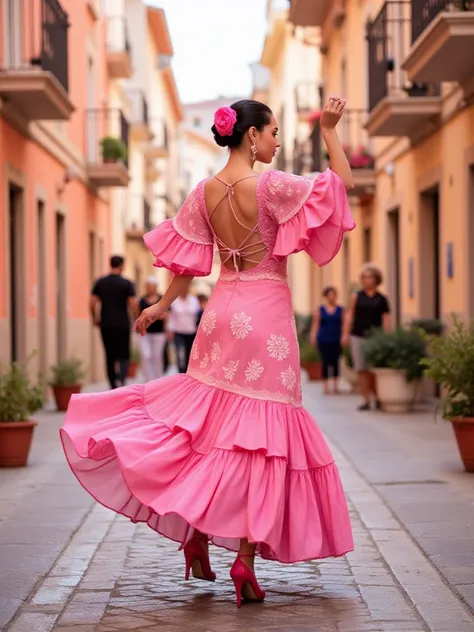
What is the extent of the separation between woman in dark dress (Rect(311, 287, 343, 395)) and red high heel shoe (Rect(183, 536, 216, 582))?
13539mm

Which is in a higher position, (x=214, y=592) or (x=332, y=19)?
(x=332, y=19)

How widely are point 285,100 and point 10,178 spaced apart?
97.6 ft

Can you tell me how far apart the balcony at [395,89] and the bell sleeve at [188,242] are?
10211 millimetres

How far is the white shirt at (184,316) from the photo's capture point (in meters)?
17.8

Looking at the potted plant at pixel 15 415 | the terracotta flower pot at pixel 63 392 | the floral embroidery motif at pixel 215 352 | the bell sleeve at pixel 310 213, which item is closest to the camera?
the bell sleeve at pixel 310 213

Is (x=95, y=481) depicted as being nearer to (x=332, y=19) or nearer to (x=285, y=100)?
(x=332, y=19)

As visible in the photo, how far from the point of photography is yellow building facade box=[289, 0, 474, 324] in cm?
1420

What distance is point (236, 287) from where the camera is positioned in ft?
18.2

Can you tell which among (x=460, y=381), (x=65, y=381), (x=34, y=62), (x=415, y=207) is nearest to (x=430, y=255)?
(x=415, y=207)

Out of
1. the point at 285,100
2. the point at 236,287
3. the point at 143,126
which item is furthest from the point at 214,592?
the point at 285,100

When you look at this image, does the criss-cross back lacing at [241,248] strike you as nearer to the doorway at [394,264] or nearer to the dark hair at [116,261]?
the dark hair at [116,261]

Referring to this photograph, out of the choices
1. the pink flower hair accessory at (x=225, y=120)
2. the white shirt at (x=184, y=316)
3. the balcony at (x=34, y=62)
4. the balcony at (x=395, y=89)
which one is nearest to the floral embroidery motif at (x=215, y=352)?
the pink flower hair accessory at (x=225, y=120)

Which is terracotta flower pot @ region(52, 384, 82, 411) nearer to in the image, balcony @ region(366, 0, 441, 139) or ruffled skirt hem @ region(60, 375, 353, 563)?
balcony @ region(366, 0, 441, 139)

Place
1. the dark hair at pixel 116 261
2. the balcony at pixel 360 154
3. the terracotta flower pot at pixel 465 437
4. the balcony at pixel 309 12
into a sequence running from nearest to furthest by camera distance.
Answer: the terracotta flower pot at pixel 465 437 < the dark hair at pixel 116 261 < the balcony at pixel 360 154 < the balcony at pixel 309 12
